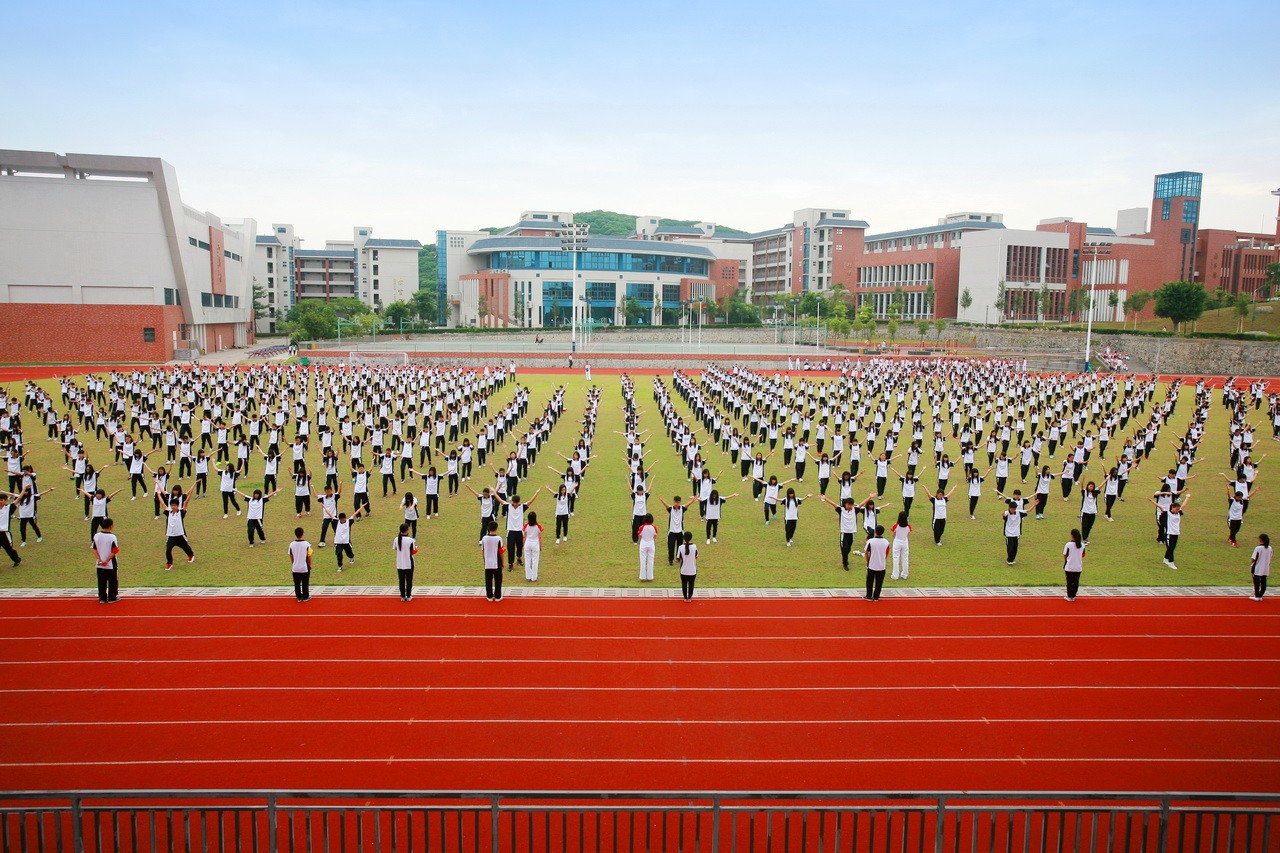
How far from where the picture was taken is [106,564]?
964 cm

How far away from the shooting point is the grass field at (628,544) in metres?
11.1

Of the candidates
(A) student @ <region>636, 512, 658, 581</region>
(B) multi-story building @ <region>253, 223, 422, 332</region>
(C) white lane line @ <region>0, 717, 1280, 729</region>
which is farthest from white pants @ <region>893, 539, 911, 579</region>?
(B) multi-story building @ <region>253, 223, 422, 332</region>

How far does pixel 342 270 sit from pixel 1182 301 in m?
84.1

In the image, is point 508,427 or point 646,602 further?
Answer: point 508,427

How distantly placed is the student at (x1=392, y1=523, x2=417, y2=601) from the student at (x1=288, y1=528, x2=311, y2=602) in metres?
1.01

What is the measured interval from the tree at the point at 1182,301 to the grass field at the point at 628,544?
44.9m

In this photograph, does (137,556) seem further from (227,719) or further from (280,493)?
(227,719)

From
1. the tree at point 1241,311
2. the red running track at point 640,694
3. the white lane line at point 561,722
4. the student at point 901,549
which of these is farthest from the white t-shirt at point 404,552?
the tree at point 1241,311

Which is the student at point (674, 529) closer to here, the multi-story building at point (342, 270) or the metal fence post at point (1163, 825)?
the metal fence post at point (1163, 825)

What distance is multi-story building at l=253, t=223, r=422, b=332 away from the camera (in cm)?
9456

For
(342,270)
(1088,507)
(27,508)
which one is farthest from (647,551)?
(342,270)

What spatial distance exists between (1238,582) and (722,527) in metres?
7.11

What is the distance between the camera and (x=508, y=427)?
23062 mm

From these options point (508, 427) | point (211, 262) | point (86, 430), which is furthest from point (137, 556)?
point (211, 262)
